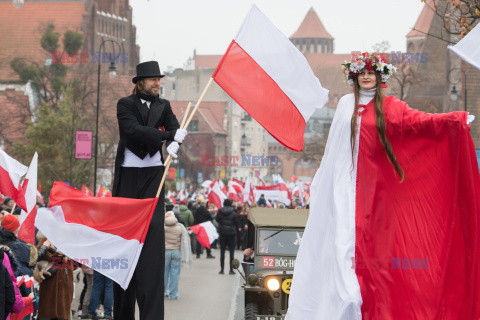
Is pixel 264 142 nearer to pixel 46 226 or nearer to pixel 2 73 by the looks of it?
pixel 2 73

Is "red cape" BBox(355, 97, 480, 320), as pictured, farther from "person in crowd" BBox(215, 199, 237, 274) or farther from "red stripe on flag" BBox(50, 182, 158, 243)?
"person in crowd" BBox(215, 199, 237, 274)

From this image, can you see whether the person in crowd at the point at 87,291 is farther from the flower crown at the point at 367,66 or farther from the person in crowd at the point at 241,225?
the person in crowd at the point at 241,225

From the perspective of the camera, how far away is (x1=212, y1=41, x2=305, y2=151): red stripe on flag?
27.3ft

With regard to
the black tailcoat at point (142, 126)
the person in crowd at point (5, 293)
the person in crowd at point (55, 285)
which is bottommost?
the person in crowd at point (55, 285)

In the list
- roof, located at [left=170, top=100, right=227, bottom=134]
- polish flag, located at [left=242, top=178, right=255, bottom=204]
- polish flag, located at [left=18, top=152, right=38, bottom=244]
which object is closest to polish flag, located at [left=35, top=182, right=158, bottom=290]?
polish flag, located at [left=18, top=152, right=38, bottom=244]

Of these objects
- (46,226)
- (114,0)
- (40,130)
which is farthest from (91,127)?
(114,0)

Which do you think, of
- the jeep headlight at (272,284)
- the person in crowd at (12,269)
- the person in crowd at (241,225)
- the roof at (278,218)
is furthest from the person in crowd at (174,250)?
the person in crowd at (241,225)

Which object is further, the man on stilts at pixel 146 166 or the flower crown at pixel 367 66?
the man on stilts at pixel 146 166

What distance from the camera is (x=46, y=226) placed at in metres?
7.10

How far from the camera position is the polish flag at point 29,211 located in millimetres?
11594

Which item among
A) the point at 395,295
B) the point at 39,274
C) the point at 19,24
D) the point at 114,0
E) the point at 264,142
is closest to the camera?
the point at 395,295

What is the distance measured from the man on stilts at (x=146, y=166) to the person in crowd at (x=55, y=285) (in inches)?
209

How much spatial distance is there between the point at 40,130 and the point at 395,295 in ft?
100

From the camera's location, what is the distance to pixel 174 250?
19125 mm
